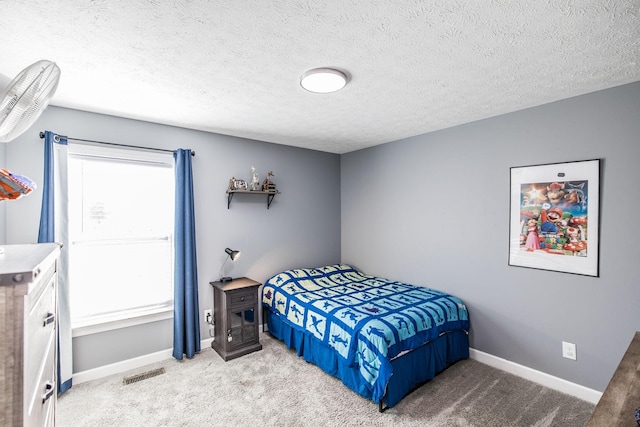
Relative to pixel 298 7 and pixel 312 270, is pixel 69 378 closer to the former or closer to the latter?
pixel 312 270

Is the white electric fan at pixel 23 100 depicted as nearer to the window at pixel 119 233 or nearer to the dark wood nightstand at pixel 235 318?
the window at pixel 119 233

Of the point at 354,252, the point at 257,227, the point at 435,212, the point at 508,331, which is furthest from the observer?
the point at 354,252

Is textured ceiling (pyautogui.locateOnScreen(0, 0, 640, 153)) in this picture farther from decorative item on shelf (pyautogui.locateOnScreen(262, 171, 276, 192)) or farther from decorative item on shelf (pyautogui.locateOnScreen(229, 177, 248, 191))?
decorative item on shelf (pyautogui.locateOnScreen(262, 171, 276, 192))

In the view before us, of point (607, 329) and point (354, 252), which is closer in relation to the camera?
point (607, 329)

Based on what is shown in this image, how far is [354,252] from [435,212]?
1408 mm

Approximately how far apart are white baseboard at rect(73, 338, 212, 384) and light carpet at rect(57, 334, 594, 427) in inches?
3.0

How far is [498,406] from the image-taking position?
7.32 ft

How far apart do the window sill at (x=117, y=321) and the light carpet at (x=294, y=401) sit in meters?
0.43

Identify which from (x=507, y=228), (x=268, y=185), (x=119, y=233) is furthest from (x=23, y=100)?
(x=507, y=228)

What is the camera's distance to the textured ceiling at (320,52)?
132cm

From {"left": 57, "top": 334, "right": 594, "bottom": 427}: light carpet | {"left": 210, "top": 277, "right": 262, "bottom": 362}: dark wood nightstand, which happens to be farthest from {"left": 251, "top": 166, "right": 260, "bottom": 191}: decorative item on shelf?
{"left": 57, "top": 334, "right": 594, "bottom": 427}: light carpet

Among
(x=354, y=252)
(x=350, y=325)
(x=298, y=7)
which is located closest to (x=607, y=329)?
(x=350, y=325)

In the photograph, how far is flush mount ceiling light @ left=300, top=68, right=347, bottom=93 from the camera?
1.86 m

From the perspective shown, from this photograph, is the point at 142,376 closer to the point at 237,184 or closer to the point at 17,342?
the point at 237,184
